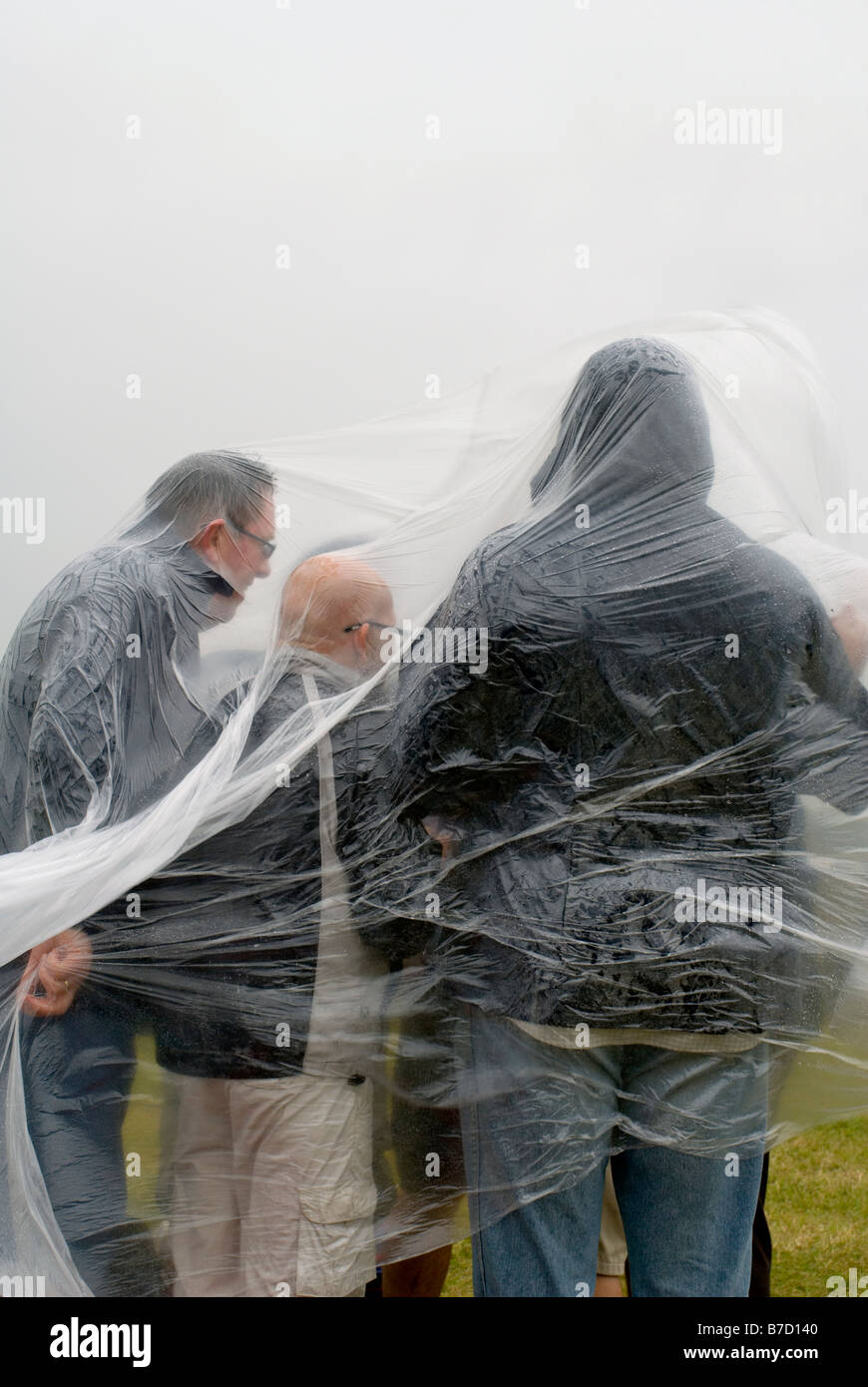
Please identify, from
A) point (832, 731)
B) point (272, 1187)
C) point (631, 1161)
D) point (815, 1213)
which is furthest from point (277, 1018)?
point (815, 1213)

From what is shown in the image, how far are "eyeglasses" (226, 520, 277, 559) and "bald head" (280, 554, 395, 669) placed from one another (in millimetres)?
186

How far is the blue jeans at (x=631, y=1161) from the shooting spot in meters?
1.51

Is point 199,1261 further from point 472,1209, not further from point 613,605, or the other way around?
point 613,605

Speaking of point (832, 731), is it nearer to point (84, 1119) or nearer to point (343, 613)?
point (343, 613)

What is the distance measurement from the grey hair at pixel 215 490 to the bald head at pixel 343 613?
0.25 meters

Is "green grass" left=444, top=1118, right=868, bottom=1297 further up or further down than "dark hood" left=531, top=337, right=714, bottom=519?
further down

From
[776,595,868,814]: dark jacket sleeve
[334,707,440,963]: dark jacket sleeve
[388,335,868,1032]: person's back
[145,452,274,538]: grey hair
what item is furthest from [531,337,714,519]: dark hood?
[145,452,274,538]: grey hair

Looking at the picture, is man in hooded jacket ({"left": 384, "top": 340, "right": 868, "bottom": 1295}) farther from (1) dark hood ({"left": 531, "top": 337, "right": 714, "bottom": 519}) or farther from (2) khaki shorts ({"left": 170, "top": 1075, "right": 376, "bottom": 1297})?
(2) khaki shorts ({"left": 170, "top": 1075, "right": 376, "bottom": 1297})

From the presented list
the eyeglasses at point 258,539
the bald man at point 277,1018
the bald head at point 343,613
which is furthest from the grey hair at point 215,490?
the bald man at point 277,1018

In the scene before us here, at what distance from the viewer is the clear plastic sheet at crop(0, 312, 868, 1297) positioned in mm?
1492

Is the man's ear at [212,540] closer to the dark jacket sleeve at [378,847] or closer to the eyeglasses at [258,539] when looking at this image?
the eyeglasses at [258,539]

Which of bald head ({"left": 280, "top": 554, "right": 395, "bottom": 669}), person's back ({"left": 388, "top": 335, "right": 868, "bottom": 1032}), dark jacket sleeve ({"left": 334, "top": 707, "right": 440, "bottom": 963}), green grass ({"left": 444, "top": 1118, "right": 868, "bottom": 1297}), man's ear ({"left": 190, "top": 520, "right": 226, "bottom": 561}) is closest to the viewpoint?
person's back ({"left": 388, "top": 335, "right": 868, "bottom": 1032})

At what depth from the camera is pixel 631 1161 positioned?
62.3 inches

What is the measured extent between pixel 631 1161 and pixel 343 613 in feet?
2.97
